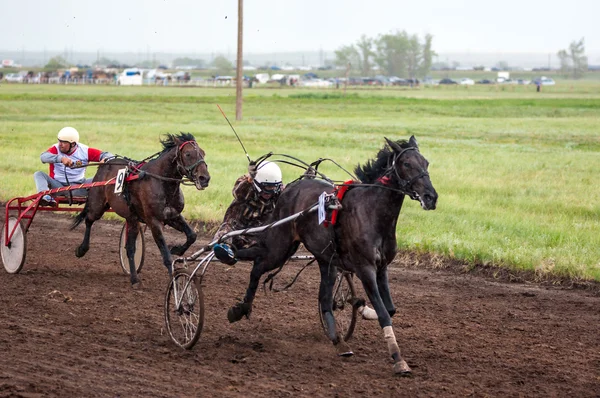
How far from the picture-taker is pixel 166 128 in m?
37.7

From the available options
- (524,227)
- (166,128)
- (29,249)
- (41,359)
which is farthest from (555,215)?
(166,128)

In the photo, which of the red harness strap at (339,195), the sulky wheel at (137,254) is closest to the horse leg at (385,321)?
the red harness strap at (339,195)

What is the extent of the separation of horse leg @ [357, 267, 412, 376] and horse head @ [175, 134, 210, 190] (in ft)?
10.0

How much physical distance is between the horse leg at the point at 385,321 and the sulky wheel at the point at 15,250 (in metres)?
5.72

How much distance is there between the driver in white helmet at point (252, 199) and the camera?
27.9 feet

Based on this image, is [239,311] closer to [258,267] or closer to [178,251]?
[258,267]

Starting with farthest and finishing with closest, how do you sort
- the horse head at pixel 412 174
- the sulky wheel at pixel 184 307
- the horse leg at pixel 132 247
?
the horse leg at pixel 132 247 → the sulky wheel at pixel 184 307 → the horse head at pixel 412 174

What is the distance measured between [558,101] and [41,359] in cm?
5931

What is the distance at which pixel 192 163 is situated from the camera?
32.7 ft

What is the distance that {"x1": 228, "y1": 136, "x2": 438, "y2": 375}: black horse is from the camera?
7047 millimetres

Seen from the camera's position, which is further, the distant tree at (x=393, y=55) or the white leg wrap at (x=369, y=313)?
the distant tree at (x=393, y=55)

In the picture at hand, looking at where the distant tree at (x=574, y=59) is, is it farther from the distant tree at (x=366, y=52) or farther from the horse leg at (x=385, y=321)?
the horse leg at (x=385, y=321)

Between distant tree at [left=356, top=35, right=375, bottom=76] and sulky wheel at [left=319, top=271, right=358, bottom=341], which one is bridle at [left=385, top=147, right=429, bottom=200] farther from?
distant tree at [left=356, top=35, right=375, bottom=76]

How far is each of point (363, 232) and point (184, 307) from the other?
1.93 meters
